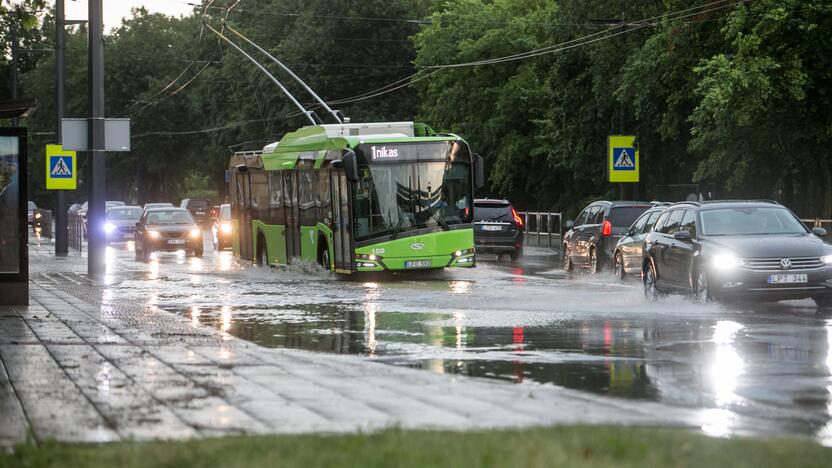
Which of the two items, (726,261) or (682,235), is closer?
(726,261)

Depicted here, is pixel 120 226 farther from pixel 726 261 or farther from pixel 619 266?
pixel 726 261

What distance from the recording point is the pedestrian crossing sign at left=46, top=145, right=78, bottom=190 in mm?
41438

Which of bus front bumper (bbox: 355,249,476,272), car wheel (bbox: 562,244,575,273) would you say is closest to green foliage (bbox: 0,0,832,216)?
car wheel (bbox: 562,244,575,273)

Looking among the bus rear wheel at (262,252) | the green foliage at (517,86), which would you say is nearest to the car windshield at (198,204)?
the green foliage at (517,86)

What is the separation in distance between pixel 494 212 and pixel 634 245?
14849 mm

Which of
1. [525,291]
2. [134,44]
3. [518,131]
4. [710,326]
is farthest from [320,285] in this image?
[134,44]

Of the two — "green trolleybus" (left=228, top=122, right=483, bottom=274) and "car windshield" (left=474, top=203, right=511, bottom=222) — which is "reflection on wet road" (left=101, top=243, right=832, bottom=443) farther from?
"car windshield" (left=474, top=203, right=511, bottom=222)

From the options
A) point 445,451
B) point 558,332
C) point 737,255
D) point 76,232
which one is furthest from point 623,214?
point 76,232

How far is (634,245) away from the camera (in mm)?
27656

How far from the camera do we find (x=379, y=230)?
98.5 feet

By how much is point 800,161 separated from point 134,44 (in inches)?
3008

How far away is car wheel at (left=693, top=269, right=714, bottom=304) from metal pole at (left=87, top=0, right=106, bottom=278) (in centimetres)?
1277

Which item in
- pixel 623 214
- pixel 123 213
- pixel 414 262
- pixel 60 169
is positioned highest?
pixel 60 169

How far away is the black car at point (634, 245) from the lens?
26.3 m
